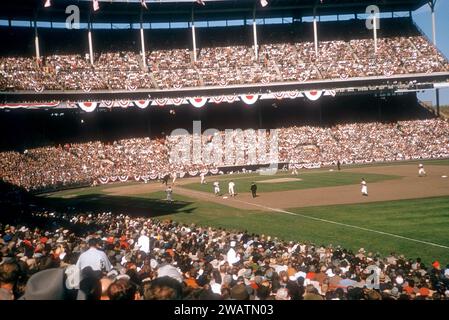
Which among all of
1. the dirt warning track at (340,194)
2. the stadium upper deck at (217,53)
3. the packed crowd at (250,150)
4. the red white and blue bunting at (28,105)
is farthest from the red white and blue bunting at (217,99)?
the dirt warning track at (340,194)

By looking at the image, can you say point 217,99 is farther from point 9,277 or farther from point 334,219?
point 9,277

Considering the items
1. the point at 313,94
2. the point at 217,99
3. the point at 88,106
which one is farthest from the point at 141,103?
the point at 313,94

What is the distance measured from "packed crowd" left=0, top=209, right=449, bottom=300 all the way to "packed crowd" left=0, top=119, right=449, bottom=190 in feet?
112

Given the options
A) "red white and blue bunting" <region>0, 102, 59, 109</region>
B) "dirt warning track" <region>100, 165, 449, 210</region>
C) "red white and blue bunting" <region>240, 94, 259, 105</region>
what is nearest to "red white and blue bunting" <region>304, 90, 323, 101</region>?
"red white and blue bunting" <region>240, 94, 259, 105</region>

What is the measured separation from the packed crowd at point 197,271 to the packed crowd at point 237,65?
136ft

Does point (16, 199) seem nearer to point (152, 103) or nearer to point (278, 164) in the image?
point (152, 103)

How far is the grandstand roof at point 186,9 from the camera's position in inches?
2109

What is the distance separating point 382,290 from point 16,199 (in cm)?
Result: 2734

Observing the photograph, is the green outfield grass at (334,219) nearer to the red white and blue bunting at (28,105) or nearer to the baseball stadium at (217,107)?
the baseball stadium at (217,107)

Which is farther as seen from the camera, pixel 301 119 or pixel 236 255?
pixel 301 119

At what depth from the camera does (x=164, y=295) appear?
5.39 metres

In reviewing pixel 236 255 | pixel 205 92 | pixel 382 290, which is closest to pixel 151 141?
pixel 205 92
